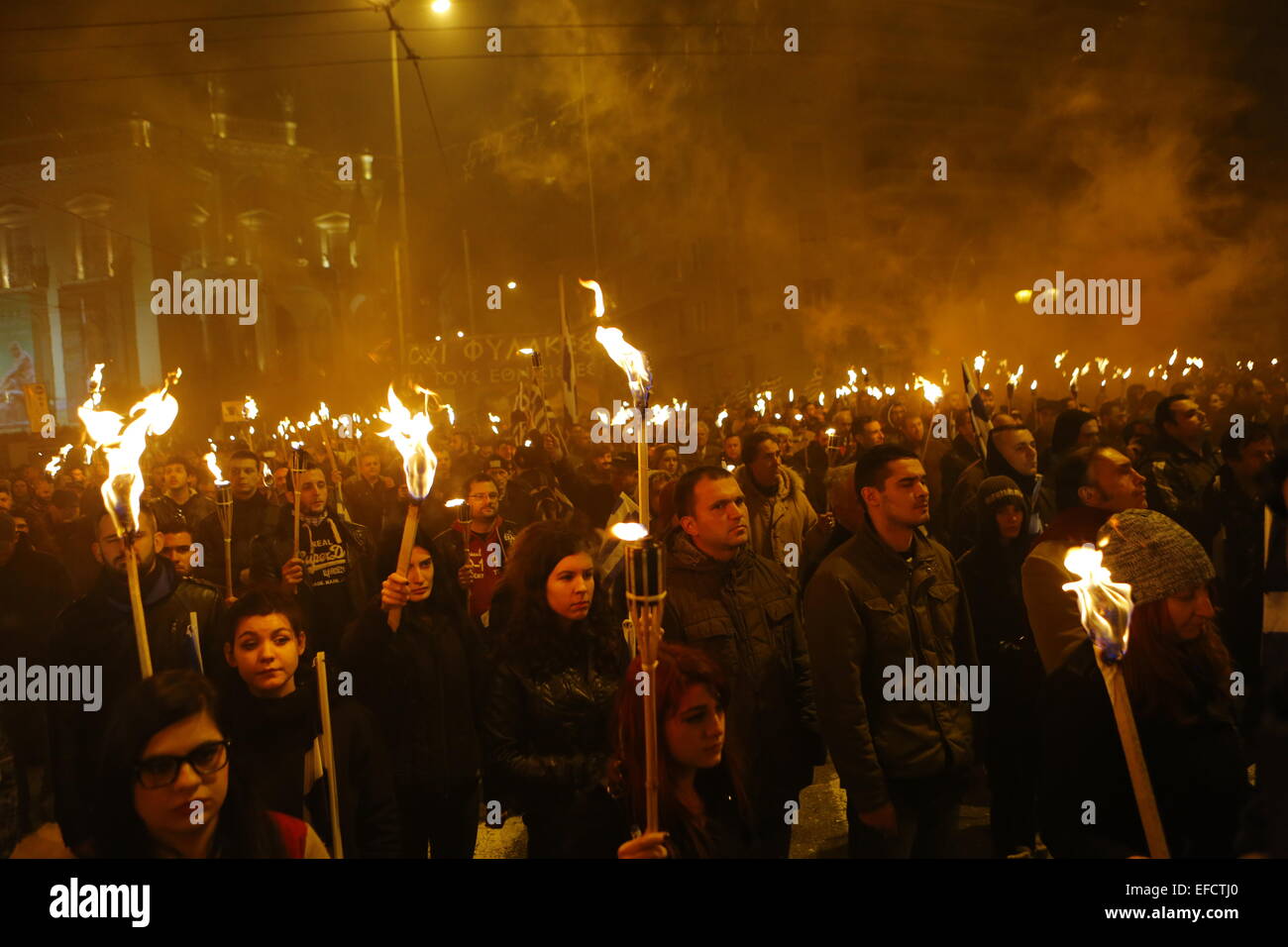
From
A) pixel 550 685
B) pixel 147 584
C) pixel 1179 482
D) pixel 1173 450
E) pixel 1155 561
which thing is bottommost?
pixel 550 685

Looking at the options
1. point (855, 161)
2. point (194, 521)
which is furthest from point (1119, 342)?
point (194, 521)

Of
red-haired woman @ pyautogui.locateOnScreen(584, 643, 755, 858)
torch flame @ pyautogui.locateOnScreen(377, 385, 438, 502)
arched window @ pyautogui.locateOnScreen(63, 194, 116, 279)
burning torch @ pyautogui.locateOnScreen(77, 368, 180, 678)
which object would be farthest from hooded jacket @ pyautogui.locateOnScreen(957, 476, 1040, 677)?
arched window @ pyautogui.locateOnScreen(63, 194, 116, 279)

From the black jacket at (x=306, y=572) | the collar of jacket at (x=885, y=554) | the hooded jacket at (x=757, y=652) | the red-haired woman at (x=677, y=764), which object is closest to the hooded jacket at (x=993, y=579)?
the collar of jacket at (x=885, y=554)

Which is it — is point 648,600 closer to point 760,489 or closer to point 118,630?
point 118,630

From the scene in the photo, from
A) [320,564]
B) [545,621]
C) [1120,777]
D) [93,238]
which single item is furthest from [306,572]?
[93,238]

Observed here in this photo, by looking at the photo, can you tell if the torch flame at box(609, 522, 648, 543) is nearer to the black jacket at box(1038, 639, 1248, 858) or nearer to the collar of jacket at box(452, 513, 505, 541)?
the black jacket at box(1038, 639, 1248, 858)

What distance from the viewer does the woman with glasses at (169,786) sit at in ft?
8.08

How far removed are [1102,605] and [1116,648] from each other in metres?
0.12

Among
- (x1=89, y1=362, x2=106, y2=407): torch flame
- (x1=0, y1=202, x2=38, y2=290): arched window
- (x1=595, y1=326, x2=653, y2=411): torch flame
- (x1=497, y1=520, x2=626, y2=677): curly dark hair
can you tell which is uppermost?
(x1=0, y1=202, x2=38, y2=290): arched window

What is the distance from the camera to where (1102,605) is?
7.90 ft

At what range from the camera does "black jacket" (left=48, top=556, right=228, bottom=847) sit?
3.52 metres

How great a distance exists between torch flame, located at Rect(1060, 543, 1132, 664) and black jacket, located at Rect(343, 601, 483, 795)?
231 cm

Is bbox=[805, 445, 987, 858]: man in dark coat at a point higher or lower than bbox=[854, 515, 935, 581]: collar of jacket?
lower

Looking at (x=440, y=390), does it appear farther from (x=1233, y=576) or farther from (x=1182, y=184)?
(x=1233, y=576)
